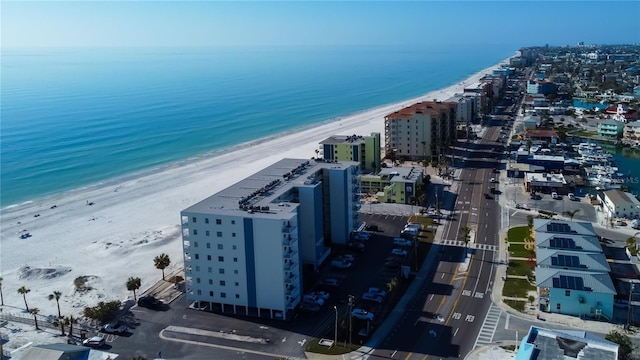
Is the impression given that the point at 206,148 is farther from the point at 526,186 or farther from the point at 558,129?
the point at 558,129

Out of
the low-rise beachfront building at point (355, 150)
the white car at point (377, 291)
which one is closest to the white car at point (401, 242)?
the white car at point (377, 291)

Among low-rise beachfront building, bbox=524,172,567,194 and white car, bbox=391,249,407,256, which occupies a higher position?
low-rise beachfront building, bbox=524,172,567,194

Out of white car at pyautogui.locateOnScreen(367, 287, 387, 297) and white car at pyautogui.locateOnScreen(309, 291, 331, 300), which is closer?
white car at pyautogui.locateOnScreen(309, 291, 331, 300)

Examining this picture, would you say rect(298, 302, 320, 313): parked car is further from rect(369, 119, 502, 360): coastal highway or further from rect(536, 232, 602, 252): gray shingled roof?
rect(536, 232, 602, 252): gray shingled roof

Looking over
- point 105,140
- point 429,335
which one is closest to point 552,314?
point 429,335

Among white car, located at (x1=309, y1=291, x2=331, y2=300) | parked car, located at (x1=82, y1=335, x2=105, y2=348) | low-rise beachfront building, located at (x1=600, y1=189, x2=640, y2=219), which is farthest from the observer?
low-rise beachfront building, located at (x1=600, y1=189, x2=640, y2=219)

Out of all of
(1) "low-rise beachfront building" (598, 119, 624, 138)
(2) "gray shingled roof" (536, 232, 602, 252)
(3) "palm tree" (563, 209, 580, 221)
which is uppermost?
(1) "low-rise beachfront building" (598, 119, 624, 138)

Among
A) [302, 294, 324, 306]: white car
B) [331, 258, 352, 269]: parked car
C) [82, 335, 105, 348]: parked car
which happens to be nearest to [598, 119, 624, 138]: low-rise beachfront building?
[331, 258, 352, 269]: parked car

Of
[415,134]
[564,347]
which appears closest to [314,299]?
[564,347]
